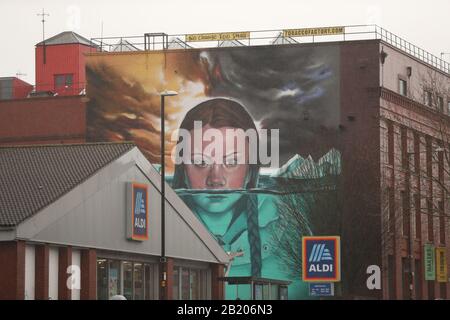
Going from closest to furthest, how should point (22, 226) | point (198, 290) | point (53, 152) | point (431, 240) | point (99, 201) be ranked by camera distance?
point (22, 226), point (99, 201), point (53, 152), point (198, 290), point (431, 240)

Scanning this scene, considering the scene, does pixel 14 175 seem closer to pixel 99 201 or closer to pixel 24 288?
pixel 99 201

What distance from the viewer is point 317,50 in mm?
84062

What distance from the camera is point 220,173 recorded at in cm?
8462

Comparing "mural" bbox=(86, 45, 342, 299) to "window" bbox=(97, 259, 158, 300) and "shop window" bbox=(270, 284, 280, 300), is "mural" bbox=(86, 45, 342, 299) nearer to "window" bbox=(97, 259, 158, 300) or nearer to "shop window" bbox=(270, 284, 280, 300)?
"shop window" bbox=(270, 284, 280, 300)

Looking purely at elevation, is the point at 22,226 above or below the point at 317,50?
below

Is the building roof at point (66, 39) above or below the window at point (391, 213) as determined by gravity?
above

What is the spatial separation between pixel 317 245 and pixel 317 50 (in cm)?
4333

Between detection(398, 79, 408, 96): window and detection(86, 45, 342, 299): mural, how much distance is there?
6248 millimetres

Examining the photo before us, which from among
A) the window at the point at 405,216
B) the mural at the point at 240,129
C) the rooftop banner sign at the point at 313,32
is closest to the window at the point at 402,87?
the rooftop banner sign at the point at 313,32

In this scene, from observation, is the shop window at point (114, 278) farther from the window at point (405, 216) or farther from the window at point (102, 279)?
the window at point (405, 216)

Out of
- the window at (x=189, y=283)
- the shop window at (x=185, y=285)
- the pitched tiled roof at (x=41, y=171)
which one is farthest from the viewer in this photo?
the shop window at (x=185, y=285)

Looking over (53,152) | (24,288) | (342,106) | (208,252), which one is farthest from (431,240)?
(24,288)

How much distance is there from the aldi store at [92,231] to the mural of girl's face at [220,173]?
17888 mm

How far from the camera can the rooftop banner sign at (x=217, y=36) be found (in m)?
88.1
